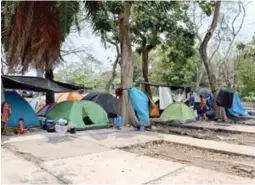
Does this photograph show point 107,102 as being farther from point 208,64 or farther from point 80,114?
point 208,64

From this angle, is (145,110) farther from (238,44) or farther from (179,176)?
(238,44)

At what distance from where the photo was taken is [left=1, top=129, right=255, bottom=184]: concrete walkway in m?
4.37

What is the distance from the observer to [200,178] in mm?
4438

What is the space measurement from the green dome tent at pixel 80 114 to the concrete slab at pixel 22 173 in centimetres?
351

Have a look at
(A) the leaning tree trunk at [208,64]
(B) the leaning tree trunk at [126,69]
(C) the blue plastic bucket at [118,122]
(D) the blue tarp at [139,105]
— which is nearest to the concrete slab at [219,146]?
(C) the blue plastic bucket at [118,122]

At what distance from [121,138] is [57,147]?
1.81 meters

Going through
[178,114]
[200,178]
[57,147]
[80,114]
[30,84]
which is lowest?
[200,178]

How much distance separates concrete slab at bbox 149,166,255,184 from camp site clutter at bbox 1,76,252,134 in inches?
175

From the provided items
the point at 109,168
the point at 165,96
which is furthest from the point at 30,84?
the point at 165,96

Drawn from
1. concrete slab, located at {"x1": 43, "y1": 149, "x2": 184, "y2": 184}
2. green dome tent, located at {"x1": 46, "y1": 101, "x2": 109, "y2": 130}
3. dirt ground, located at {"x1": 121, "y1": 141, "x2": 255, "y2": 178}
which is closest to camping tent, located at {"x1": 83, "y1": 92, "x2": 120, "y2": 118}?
green dome tent, located at {"x1": 46, "y1": 101, "x2": 109, "y2": 130}

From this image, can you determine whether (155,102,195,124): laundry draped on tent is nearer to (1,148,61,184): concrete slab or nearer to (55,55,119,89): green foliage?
(1,148,61,184): concrete slab

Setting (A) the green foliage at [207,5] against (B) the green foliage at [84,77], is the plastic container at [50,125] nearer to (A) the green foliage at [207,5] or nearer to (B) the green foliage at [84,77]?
(A) the green foliage at [207,5]

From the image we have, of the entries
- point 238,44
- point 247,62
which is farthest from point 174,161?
point 247,62

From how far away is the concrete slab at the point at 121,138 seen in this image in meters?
7.15
